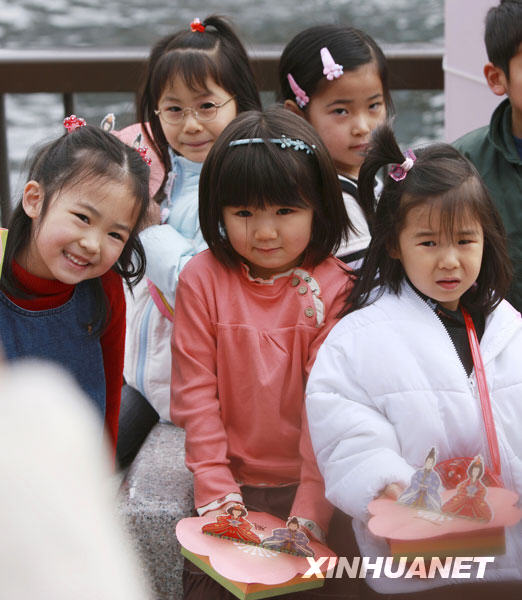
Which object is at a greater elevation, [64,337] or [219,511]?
[64,337]

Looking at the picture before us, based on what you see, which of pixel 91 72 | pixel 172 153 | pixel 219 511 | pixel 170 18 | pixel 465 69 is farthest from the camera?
pixel 170 18

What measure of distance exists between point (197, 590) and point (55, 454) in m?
1.16

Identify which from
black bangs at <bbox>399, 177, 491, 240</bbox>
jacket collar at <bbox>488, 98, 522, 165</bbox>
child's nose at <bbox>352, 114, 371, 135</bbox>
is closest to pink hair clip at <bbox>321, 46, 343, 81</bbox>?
child's nose at <bbox>352, 114, 371, 135</bbox>

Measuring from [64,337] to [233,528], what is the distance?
0.56 metres

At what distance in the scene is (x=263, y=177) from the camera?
1.79 meters

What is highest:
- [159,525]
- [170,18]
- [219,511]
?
[219,511]

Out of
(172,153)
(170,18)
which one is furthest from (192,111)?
(170,18)

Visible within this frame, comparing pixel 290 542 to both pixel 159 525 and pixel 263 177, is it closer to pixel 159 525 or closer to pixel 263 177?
pixel 159 525

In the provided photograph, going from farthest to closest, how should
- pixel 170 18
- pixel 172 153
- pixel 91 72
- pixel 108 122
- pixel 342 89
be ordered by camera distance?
pixel 170 18, pixel 91 72, pixel 172 153, pixel 342 89, pixel 108 122

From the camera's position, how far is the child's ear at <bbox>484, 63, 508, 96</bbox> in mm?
2244

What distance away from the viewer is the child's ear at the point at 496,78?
2244 millimetres

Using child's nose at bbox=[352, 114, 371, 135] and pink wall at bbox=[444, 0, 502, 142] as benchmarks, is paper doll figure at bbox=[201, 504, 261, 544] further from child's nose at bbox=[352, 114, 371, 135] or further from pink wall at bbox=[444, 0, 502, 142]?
pink wall at bbox=[444, 0, 502, 142]

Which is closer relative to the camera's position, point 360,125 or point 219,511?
point 219,511

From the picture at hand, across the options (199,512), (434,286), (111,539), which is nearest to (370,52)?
(434,286)
